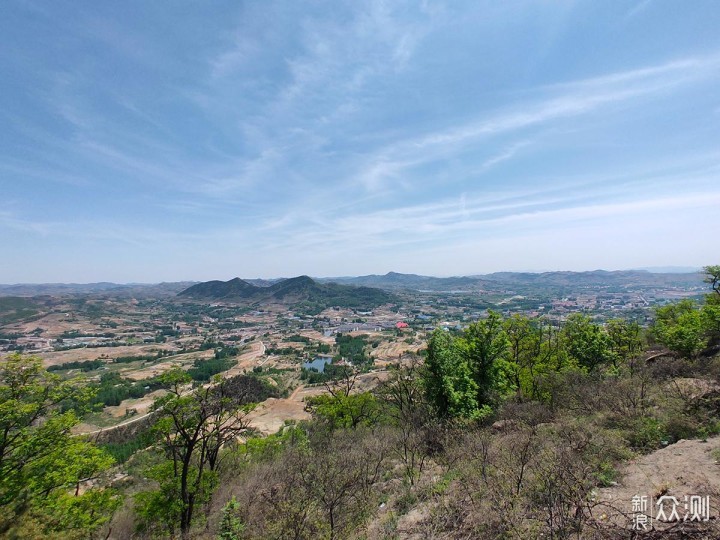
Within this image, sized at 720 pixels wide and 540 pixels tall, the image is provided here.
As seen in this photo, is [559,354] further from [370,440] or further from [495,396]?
[370,440]

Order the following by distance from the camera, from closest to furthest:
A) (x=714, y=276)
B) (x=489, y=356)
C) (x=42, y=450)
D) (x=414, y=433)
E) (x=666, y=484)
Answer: (x=666, y=484)
(x=42, y=450)
(x=414, y=433)
(x=489, y=356)
(x=714, y=276)

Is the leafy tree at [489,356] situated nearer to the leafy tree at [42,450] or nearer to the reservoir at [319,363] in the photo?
the leafy tree at [42,450]

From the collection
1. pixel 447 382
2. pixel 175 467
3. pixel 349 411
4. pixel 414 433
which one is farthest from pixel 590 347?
pixel 175 467

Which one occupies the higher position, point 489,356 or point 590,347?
point 489,356

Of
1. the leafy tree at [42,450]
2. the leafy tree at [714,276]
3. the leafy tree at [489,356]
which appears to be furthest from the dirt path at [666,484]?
the leafy tree at [714,276]

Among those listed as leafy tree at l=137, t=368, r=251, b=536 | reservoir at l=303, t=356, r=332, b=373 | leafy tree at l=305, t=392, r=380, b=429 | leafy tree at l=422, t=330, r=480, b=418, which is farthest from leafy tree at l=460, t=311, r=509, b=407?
reservoir at l=303, t=356, r=332, b=373

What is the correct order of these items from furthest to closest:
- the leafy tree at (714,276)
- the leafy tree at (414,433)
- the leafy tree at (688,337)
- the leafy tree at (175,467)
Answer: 1. the leafy tree at (714,276)
2. the leafy tree at (688,337)
3. the leafy tree at (175,467)
4. the leafy tree at (414,433)

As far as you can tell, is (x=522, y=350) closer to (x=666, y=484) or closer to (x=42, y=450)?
(x=666, y=484)
